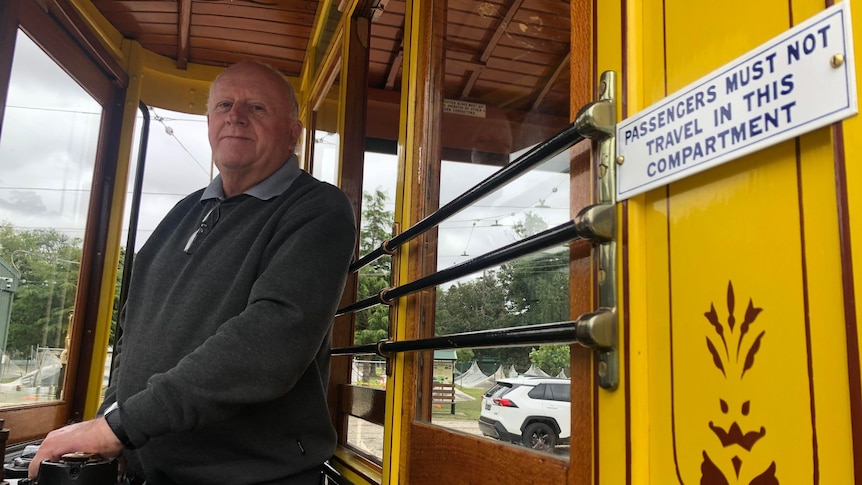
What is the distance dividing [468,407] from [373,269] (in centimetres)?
90

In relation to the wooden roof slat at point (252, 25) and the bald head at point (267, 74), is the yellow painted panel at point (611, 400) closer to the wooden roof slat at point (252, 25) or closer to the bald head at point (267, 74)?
the bald head at point (267, 74)

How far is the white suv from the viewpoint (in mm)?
869

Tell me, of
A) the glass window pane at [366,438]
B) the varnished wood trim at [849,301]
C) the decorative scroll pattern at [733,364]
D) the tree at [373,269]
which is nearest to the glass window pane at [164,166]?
the tree at [373,269]

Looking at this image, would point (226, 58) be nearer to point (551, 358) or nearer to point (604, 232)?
point (551, 358)

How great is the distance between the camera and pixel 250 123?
1499mm

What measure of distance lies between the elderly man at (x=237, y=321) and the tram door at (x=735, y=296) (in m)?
0.62

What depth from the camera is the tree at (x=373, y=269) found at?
1.88 meters

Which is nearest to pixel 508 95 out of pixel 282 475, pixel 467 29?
pixel 467 29

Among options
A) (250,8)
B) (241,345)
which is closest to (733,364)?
(241,345)

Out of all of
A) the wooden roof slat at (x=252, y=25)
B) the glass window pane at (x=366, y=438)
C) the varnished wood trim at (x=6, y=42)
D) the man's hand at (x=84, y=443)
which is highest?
the wooden roof slat at (x=252, y=25)

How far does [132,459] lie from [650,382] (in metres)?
1.16

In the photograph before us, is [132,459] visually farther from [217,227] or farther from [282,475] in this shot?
[217,227]

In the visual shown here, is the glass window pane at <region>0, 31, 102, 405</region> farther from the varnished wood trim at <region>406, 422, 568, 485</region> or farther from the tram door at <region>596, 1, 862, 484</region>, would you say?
the tram door at <region>596, 1, 862, 484</region>

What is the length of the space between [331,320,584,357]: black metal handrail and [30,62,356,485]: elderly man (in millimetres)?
182
